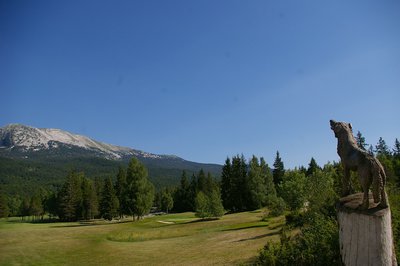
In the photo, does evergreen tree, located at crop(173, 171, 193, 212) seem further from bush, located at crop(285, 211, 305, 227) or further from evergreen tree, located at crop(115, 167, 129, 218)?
bush, located at crop(285, 211, 305, 227)

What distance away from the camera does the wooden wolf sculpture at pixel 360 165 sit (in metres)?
6.50

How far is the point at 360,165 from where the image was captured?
6988 mm

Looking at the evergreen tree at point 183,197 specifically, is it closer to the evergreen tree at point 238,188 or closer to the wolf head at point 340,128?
the evergreen tree at point 238,188

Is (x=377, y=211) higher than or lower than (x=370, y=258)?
higher

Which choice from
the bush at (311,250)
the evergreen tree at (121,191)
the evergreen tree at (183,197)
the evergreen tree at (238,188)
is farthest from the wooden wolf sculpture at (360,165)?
the evergreen tree at (183,197)

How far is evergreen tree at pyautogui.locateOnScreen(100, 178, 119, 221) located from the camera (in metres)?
76.8

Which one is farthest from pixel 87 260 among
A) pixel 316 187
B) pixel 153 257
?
pixel 316 187

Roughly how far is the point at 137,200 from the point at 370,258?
58.6 m

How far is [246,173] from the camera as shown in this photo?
75938mm

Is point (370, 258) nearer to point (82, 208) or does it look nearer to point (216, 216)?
point (216, 216)

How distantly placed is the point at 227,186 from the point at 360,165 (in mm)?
71530

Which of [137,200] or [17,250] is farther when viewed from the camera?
[137,200]

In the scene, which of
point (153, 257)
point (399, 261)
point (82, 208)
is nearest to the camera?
point (399, 261)

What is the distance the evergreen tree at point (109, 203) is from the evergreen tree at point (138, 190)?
51.2 ft
